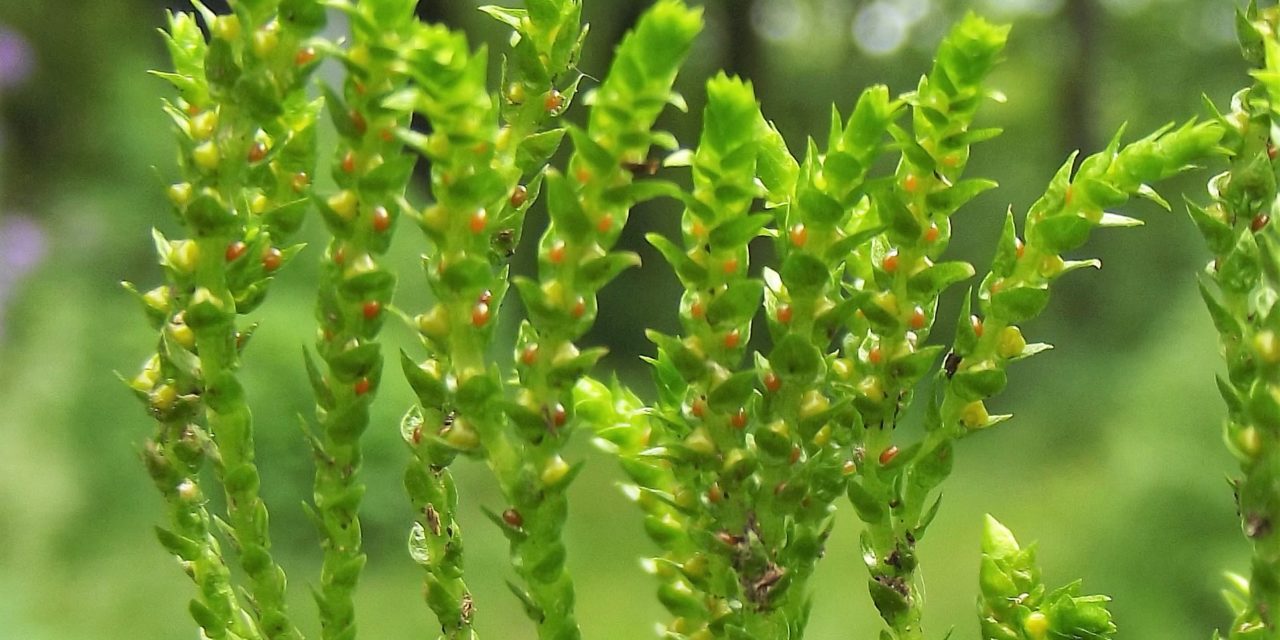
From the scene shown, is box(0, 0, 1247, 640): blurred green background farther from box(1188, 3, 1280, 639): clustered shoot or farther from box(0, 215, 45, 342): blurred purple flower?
box(1188, 3, 1280, 639): clustered shoot

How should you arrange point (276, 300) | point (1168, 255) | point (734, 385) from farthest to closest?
point (1168, 255) < point (276, 300) < point (734, 385)

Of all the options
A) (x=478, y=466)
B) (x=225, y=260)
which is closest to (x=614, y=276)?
(x=225, y=260)

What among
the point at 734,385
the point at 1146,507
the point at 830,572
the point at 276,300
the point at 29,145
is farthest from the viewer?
the point at 29,145

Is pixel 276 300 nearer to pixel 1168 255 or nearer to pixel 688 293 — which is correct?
pixel 688 293

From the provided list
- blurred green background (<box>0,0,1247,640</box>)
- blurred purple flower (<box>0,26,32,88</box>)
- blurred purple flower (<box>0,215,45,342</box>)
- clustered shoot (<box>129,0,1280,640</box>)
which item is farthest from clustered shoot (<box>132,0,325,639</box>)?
blurred purple flower (<box>0,26,32,88</box>)

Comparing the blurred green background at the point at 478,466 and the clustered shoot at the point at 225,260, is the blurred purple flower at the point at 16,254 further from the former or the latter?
the clustered shoot at the point at 225,260

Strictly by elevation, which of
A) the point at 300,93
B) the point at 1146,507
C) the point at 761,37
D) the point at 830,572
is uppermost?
→ the point at 300,93

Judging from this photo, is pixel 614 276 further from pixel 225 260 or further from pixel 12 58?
pixel 12 58

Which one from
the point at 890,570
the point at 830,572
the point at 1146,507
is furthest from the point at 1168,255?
the point at 890,570
